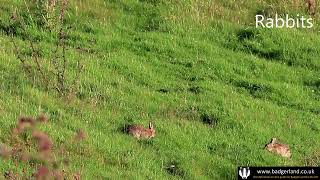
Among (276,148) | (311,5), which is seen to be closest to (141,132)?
→ (276,148)

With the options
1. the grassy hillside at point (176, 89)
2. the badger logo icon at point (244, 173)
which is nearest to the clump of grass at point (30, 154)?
the grassy hillside at point (176, 89)

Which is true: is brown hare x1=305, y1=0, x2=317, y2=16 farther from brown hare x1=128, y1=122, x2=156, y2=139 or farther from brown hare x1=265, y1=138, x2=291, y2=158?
brown hare x1=128, y1=122, x2=156, y2=139

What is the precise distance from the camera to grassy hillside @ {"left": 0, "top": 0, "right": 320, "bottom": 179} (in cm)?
978

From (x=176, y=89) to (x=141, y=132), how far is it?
2.47 meters

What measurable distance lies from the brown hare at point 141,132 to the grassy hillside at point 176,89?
0.43ft

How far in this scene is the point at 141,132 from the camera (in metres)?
10.3

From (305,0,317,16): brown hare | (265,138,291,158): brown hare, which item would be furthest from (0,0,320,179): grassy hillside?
(305,0,317,16): brown hare

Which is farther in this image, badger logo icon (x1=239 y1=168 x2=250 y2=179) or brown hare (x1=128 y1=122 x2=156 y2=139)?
brown hare (x1=128 y1=122 x2=156 y2=139)

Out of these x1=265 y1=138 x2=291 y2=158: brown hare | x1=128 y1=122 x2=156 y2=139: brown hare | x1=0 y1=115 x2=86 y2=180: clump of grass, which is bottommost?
x1=265 y1=138 x2=291 y2=158: brown hare

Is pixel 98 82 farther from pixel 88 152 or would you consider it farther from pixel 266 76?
pixel 266 76

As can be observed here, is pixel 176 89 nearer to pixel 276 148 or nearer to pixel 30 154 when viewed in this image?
pixel 276 148

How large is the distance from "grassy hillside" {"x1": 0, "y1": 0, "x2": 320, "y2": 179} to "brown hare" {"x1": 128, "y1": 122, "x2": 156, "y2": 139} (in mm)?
130

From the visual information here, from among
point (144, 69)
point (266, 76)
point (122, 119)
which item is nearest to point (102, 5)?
point (144, 69)

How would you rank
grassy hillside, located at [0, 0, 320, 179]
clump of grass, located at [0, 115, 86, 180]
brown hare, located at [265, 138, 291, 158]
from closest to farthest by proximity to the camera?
1. clump of grass, located at [0, 115, 86, 180]
2. grassy hillside, located at [0, 0, 320, 179]
3. brown hare, located at [265, 138, 291, 158]
